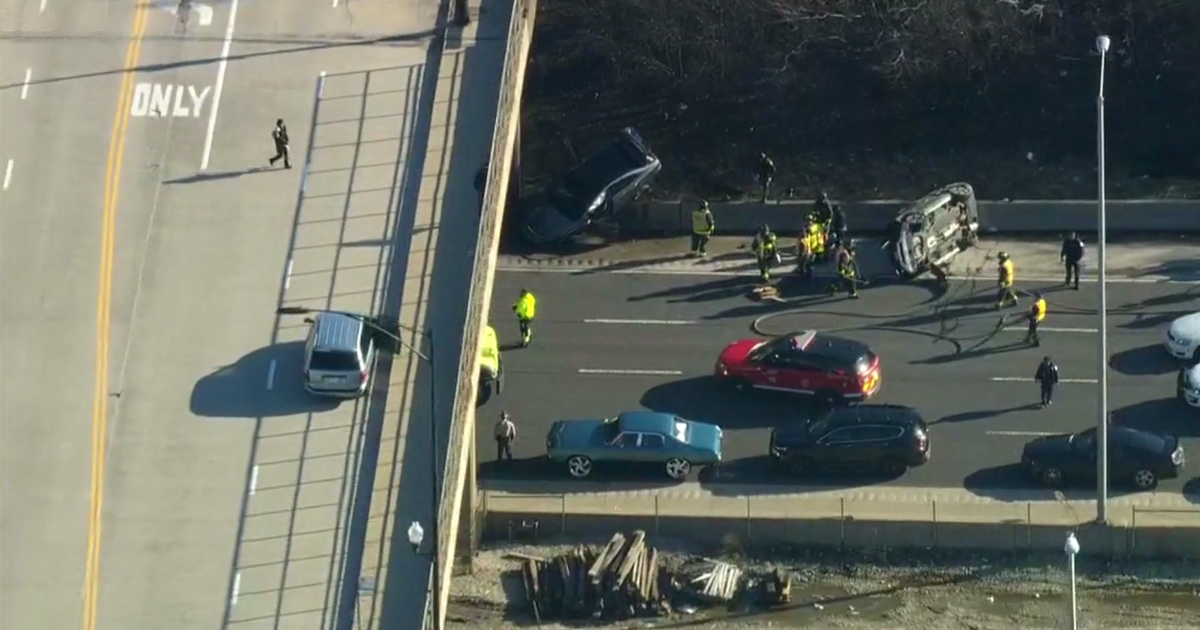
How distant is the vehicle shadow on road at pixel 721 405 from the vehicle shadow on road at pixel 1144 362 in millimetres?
6686

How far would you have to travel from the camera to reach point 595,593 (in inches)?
1716

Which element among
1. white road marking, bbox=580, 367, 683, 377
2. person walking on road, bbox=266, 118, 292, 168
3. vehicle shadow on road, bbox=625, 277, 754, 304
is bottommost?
white road marking, bbox=580, 367, 683, 377

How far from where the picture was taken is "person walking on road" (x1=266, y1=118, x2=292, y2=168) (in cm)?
4738

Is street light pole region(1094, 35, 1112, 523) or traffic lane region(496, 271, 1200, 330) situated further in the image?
traffic lane region(496, 271, 1200, 330)

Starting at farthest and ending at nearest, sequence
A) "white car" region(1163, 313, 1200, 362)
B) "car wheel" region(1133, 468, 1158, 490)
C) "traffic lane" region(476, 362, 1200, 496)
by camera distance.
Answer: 1. "white car" region(1163, 313, 1200, 362)
2. "traffic lane" region(476, 362, 1200, 496)
3. "car wheel" region(1133, 468, 1158, 490)

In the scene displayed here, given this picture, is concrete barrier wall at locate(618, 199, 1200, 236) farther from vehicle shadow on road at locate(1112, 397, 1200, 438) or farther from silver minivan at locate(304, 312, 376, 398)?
silver minivan at locate(304, 312, 376, 398)

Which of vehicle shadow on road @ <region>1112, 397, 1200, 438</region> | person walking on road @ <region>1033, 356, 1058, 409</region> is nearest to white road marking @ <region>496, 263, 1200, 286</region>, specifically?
person walking on road @ <region>1033, 356, 1058, 409</region>

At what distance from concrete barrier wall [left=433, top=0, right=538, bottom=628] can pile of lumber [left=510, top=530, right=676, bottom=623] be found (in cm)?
173

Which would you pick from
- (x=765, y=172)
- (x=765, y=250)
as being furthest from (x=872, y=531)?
(x=765, y=172)

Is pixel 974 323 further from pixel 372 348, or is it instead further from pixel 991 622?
pixel 372 348

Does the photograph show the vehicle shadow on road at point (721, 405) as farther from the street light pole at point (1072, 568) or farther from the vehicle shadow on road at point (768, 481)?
the street light pole at point (1072, 568)

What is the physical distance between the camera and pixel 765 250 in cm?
5203

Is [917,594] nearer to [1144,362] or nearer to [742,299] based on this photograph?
[1144,362]

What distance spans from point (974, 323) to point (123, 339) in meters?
17.6
